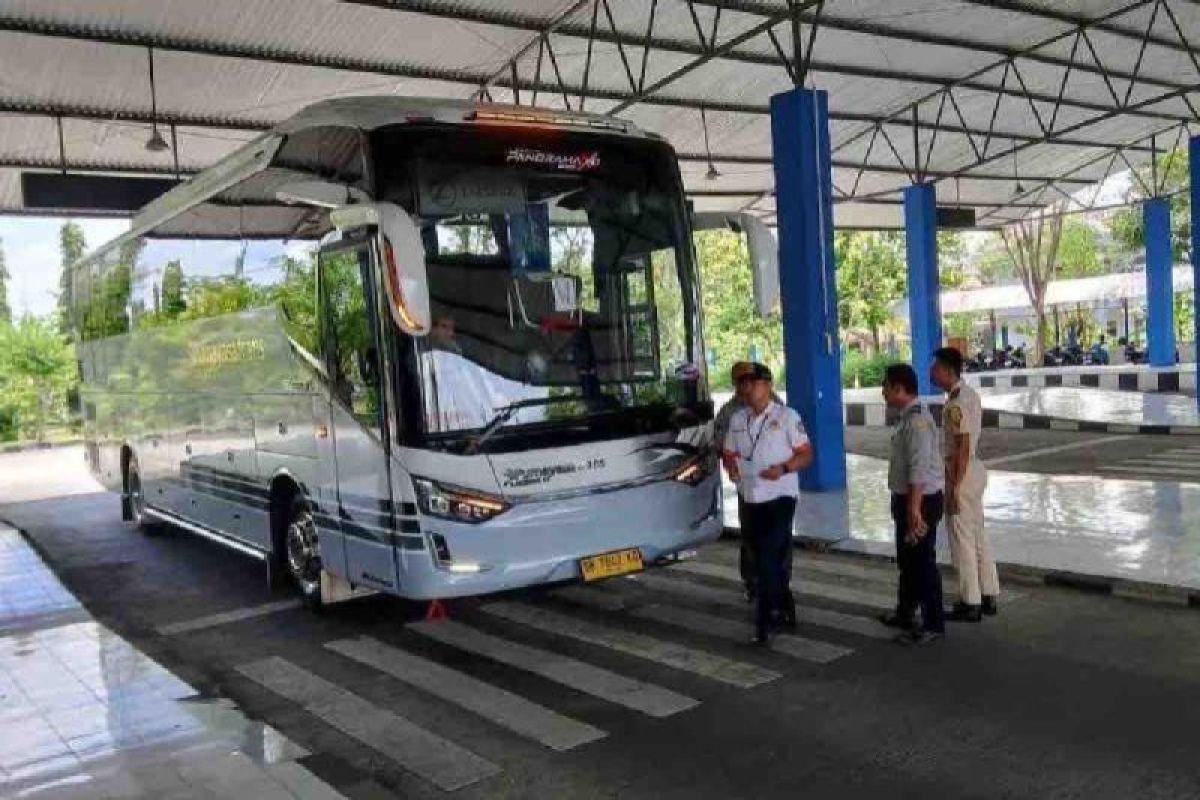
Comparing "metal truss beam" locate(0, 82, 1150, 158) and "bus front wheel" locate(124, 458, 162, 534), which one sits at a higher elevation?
"metal truss beam" locate(0, 82, 1150, 158)

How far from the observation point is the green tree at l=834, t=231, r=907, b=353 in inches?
1447

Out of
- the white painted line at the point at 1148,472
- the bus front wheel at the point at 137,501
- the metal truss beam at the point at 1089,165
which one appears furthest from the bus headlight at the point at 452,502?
the metal truss beam at the point at 1089,165

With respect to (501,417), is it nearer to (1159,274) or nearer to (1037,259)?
(1159,274)

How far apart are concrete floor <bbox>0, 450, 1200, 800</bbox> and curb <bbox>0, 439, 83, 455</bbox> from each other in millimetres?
28734

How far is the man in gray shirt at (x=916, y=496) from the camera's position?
627cm

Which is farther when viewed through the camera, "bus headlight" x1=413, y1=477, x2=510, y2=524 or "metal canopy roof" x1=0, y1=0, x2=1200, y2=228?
"metal canopy roof" x1=0, y1=0, x2=1200, y2=228

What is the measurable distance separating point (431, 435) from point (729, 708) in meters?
2.23

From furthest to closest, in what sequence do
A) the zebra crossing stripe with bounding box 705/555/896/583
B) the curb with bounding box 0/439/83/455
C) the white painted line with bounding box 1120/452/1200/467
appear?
1. the curb with bounding box 0/439/83/455
2. the white painted line with bounding box 1120/452/1200/467
3. the zebra crossing stripe with bounding box 705/555/896/583

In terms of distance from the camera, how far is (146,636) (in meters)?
7.93

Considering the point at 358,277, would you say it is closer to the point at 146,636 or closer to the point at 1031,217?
the point at 146,636

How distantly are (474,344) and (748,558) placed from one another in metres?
2.68

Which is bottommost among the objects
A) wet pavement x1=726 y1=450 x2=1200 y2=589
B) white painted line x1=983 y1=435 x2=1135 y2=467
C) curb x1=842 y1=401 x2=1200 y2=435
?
wet pavement x1=726 y1=450 x2=1200 y2=589

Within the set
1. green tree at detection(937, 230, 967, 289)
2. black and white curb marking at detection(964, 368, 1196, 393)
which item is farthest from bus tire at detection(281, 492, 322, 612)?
green tree at detection(937, 230, 967, 289)

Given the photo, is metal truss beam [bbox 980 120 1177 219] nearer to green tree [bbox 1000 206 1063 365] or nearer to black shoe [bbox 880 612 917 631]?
green tree [bbox 1000 206 1063 365]
